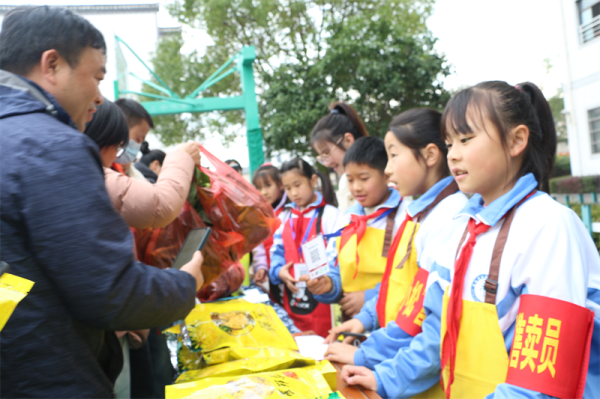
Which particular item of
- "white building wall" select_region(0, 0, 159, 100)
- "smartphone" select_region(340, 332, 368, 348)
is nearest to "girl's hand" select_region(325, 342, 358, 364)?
"smartphone" select_region(340, 332, 368, 348)

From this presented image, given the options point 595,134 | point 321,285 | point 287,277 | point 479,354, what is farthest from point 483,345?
point 595,134

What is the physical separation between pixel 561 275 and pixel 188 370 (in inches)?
42.1

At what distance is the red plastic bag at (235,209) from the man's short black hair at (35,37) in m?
0.73

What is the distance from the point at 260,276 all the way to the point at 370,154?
1697mm

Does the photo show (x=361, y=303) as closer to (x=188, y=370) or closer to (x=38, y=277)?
(x=188, y=370)

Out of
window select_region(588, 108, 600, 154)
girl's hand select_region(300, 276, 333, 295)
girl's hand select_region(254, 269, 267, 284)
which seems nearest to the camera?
girl's hand select_region(300, 276, 333, 295)

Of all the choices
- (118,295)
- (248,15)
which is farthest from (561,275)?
(248,15)

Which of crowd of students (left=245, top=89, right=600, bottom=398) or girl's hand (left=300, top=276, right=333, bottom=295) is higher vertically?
crowd of students (left=245, top=89, right=600, bottom=398)

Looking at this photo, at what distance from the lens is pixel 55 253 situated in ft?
2.78

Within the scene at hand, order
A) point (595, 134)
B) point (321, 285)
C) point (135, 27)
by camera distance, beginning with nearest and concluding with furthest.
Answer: point (321, 285), point (595, 134), point (135, 27)

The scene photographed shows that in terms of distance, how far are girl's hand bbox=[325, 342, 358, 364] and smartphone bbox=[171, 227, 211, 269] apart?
594 mm

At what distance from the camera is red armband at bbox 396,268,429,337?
4.34ft

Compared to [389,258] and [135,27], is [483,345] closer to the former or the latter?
[389,258]

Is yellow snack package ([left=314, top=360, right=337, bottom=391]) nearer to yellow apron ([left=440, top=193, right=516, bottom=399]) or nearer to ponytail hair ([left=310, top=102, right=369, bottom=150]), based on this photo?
yellow apron ([left=440, top=193, right=516, bottom=399])
